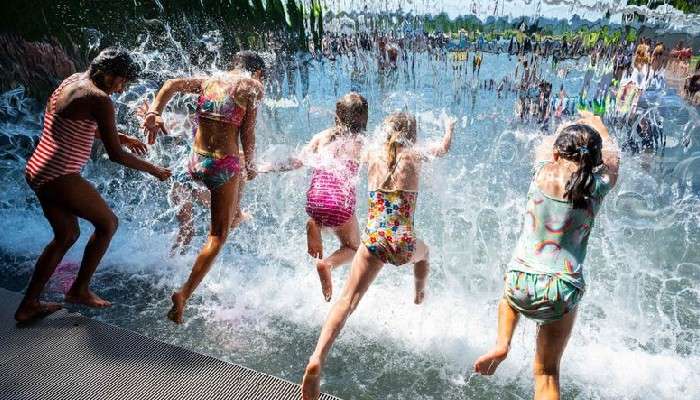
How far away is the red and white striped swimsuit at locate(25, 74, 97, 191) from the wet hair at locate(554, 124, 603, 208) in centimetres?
289

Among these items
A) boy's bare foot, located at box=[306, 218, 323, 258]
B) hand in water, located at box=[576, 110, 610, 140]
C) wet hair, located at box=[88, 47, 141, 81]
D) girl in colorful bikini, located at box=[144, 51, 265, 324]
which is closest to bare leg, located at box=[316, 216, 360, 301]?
boy's bare foot, located at box=[306, 218, 323, 258]

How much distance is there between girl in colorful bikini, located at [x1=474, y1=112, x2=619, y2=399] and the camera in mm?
2314

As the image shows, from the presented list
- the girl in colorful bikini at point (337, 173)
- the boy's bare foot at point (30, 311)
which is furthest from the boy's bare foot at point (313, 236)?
the boy's bare foot at point (30, 311)

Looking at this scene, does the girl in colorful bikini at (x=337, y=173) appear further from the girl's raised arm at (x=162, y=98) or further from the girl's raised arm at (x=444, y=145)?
the girl's raised arm at (x=162, y=98)

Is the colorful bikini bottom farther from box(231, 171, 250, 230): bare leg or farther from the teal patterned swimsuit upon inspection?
the teal patterned swimsuit

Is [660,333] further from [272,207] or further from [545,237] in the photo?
[272,207]

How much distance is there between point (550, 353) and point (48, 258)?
3235 mm

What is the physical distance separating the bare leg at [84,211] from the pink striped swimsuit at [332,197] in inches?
55.7

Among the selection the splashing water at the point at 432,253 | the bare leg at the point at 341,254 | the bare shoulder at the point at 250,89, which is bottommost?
the splashing water at the point at 432,253

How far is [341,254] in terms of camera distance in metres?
3.56

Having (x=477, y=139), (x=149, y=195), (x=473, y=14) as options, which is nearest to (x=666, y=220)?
(x=477, y=139)

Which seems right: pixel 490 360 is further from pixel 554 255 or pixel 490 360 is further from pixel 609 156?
pixel 609 156

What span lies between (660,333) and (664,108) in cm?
353

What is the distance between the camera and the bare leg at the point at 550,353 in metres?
2.41
